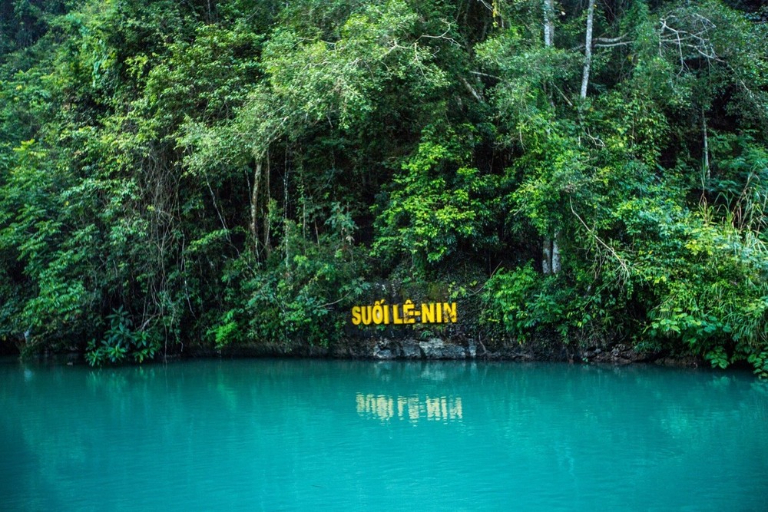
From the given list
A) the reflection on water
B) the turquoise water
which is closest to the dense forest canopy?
the turquoise water

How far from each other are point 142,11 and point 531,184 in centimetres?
708

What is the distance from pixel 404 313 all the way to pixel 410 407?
11.7ft

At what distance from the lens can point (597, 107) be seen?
36.1ft

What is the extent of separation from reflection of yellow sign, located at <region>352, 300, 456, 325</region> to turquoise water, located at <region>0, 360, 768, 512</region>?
1.10 m

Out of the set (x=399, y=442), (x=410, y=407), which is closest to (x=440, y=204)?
(x=410, y=407)

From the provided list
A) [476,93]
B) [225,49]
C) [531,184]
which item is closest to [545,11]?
[476,93]

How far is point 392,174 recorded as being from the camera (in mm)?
12258

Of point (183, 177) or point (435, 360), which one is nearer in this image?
point (435, 360)

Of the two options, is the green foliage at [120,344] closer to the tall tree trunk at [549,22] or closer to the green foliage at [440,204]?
the green foliage at [440,204]

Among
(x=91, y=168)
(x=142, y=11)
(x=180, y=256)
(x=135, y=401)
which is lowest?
(x=135, y=401)

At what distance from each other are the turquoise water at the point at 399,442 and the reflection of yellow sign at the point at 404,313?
3.62 feet

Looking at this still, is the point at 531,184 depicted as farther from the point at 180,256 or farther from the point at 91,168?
the point at 91,168

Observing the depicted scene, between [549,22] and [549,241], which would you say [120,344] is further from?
[549,22]

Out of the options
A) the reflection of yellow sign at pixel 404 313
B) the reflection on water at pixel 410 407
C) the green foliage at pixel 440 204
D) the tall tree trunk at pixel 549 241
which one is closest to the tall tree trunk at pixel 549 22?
the tall tree trunk at pixel 549 241
